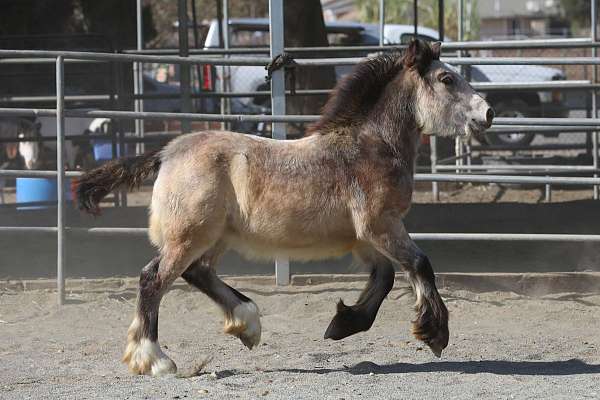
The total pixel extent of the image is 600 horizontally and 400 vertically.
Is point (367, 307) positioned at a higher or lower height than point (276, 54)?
lower

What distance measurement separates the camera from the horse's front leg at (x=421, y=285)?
5.41m

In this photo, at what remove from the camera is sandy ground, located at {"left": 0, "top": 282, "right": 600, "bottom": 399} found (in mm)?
5016

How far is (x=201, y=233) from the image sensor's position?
541cm

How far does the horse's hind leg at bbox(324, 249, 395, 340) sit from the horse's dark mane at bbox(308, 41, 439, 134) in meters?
0.76

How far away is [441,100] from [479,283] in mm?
2329

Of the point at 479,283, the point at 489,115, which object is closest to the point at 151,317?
the point at 489,115

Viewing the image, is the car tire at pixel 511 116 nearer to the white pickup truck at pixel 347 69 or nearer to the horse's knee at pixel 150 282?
the white pickup truck at pixel 347 69

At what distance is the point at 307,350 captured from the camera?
6.09 meters

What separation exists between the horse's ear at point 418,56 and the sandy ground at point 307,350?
5.50ft

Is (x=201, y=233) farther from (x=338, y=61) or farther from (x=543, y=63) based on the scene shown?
(x=543, y=63)

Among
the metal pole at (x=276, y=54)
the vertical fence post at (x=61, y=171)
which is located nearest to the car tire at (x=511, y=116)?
the metal pole at (x=276, y=54)

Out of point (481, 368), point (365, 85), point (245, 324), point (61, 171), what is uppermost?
point (365, 85)

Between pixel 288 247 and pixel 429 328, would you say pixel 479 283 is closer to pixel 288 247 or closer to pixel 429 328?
pixel 429 328

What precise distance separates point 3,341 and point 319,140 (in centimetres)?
236
